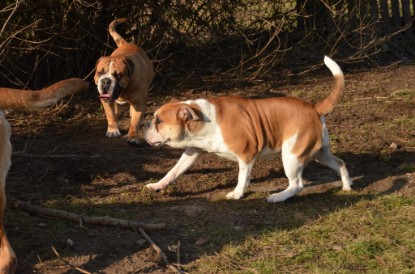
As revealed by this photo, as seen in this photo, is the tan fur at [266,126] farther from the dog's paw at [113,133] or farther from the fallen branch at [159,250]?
the dog's paw at [113,133]

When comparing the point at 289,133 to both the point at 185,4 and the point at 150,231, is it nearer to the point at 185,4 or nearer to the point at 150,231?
the point at 150,231

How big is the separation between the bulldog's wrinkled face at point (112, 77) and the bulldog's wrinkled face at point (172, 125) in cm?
175

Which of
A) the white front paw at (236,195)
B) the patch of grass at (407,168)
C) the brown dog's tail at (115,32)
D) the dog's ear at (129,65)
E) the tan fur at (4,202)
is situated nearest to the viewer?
the tan fur at (4,202)

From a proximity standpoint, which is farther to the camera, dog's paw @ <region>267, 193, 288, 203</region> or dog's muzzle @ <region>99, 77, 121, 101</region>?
dog's muzzle @ <region>99, 77, 121, 101</region>

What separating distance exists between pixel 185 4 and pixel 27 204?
17.2 ft

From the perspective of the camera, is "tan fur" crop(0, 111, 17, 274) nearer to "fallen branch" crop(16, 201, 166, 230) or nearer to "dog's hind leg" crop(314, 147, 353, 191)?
"fallen branch" crop(16, 201, 166, 230)

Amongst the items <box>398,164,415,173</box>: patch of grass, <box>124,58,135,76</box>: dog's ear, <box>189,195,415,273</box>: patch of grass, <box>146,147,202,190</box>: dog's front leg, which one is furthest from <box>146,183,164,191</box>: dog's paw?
<box>398,164,415,173</box>: patch of grass

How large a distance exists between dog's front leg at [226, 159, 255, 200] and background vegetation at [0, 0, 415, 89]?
11.7ft

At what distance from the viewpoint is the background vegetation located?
9.59 meters

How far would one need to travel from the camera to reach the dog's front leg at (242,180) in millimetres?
6488

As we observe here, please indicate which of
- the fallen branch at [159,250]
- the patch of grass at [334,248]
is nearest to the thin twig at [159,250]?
the fallen branch at [159,250]

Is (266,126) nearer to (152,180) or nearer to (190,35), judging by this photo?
(152,180)

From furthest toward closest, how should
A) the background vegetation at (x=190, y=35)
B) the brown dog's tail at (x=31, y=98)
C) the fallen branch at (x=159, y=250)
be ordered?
the background vegetation at (x=190, y=35) < the fallen branch at (x=159, y=250) < the brown dog's tail at (x=31, y=98)

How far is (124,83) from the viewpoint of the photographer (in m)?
8.39
